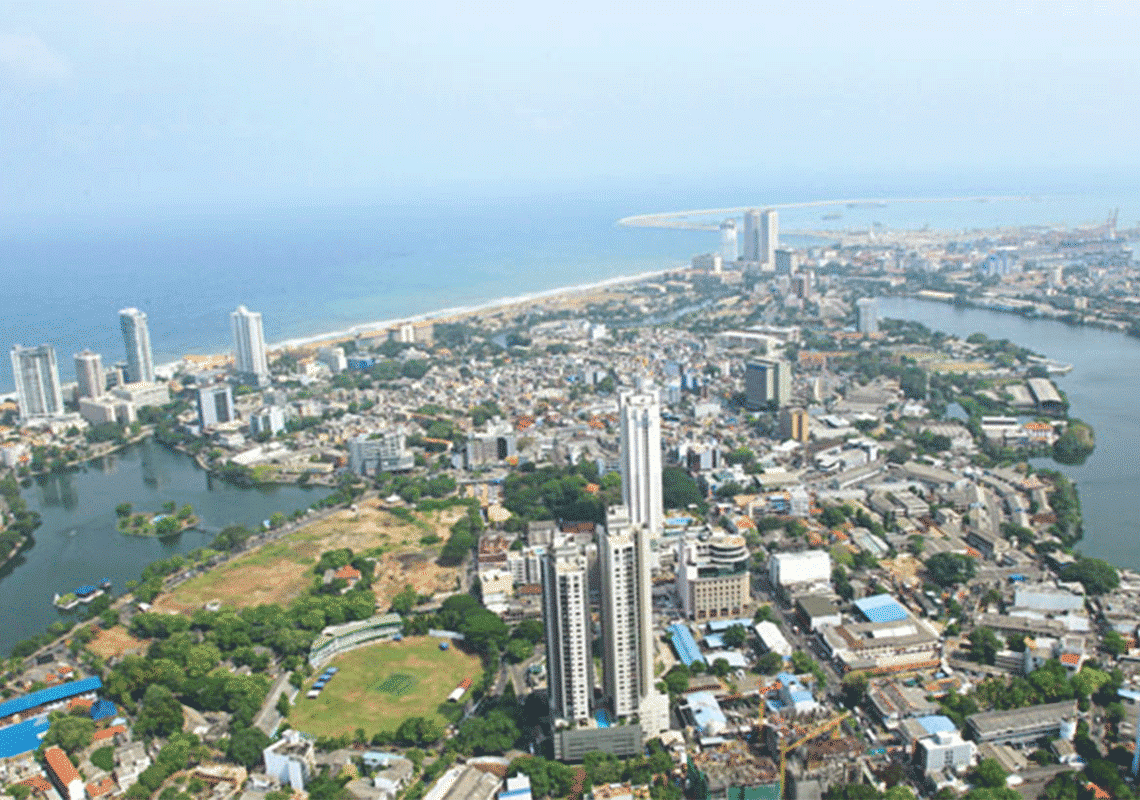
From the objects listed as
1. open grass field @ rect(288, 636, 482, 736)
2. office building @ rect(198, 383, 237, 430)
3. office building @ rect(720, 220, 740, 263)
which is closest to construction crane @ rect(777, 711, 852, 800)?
open grass field @ rect(288, 636, 482, 736)

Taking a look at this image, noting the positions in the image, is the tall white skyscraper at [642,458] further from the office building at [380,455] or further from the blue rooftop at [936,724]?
the office building at [380,455]

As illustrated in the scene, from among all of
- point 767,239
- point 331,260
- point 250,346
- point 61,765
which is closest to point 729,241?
point 767,239

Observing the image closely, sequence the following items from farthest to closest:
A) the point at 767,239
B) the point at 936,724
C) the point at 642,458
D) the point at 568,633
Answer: the point at 767,239 < the point at 642,458 < the point at 936,724 < the point at 568,633

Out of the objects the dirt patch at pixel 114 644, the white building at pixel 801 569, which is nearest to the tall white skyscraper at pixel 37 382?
the dirt patch at pixel 114 644

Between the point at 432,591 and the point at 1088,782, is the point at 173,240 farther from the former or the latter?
the point at 1088,782

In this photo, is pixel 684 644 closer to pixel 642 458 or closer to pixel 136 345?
pixel 642 458

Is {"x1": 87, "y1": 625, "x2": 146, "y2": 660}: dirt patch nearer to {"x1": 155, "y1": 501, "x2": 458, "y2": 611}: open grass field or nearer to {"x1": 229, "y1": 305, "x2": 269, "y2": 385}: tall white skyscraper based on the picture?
{"x1": 155, "y1": 501, "x2": 458, "y2": 611}: open grass field

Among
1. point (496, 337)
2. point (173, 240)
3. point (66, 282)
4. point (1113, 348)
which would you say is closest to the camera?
point (1113, 348)

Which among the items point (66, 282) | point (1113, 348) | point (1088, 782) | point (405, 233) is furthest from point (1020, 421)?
point (405, 233)
